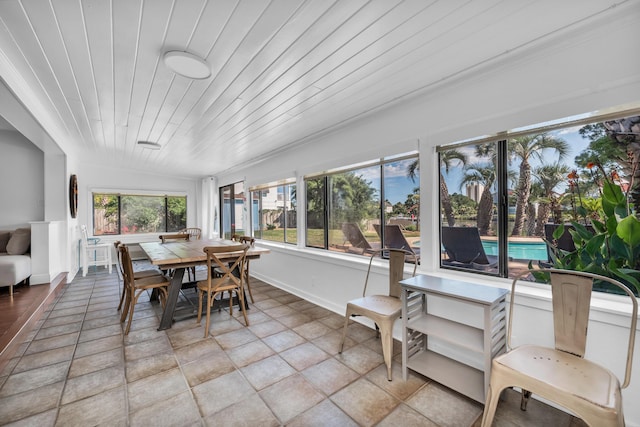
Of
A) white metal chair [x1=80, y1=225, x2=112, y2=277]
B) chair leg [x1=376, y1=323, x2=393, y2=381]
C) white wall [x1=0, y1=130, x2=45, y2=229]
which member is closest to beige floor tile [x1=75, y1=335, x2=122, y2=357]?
chair leg [x1=376, y1=323, x2=393, y2=381]

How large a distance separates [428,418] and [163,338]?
2.39 meters

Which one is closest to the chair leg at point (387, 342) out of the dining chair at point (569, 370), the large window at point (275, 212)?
the dining chair at point (569, 370)

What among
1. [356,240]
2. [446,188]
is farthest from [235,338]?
[446,188]

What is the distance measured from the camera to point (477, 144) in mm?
2146

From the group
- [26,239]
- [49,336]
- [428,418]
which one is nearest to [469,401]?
[428,418]

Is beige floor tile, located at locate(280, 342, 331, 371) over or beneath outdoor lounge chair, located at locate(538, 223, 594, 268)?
beneath

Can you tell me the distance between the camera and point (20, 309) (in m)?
3.14

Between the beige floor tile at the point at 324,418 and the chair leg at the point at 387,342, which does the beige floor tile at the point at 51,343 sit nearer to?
the beige floor tile at the point at 324,418

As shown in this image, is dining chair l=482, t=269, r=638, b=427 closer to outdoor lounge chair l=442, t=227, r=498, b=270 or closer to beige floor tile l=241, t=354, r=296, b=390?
outdoor lounge chair l=442, t=227, r=498, b=270

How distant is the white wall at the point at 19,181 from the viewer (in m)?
4.50

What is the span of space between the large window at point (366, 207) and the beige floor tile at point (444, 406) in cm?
120

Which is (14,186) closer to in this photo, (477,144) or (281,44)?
(281,44)

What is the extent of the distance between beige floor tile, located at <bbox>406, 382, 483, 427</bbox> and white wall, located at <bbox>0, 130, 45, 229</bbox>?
21.1 feet

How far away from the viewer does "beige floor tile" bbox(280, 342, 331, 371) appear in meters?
2.18
